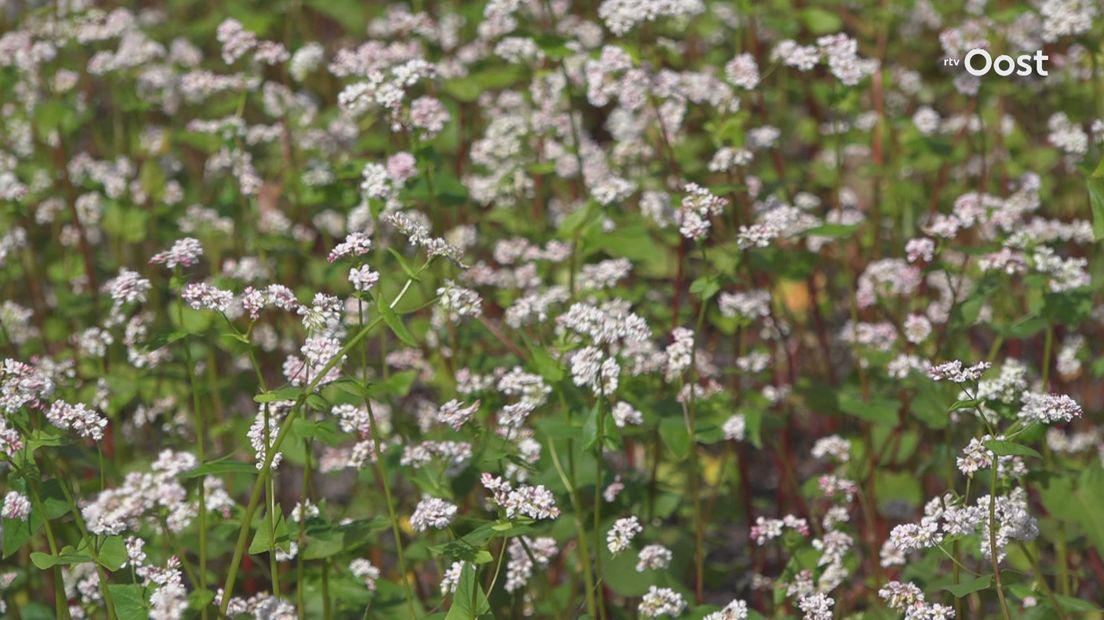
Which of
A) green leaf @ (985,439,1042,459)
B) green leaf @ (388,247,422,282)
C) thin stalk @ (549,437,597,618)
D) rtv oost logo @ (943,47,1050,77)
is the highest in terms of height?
green leaf @ (388,247,422,282)

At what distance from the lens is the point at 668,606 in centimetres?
273

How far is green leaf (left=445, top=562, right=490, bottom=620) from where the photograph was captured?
2557 mm

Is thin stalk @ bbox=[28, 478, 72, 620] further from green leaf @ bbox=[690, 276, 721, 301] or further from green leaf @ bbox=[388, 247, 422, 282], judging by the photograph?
green leaf @ bbox=[690, 276, 721, 301]

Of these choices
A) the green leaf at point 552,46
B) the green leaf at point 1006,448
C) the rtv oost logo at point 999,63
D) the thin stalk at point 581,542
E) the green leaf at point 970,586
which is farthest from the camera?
the rtv oost logo at point 999,63

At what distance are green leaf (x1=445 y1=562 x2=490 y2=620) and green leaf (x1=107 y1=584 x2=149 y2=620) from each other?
1.91ft

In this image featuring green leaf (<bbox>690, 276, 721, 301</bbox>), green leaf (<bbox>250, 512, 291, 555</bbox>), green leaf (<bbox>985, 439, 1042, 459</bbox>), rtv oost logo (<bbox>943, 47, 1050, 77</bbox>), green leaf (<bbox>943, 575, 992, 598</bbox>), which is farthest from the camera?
rtv oost logo (<bbox>943, 47, 1050, 77</bbox>)

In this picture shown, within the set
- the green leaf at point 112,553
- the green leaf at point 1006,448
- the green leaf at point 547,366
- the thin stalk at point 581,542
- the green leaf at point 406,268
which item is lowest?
the thin stalk at point 581,542

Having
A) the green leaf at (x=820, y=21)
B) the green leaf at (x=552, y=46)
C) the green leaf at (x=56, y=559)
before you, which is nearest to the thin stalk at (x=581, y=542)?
the green leaf at (x=56, y=559)

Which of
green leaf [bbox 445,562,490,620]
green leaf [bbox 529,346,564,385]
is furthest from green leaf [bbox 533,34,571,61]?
green leaf [bbox 445,562,490,620]

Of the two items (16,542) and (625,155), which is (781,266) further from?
(16,542)

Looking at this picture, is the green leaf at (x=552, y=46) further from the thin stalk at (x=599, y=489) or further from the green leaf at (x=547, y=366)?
the thin stalk at (x=599, y=489)

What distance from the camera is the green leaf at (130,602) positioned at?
2.63 metres

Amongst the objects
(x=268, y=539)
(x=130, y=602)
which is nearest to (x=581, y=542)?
(x=268, y=539)

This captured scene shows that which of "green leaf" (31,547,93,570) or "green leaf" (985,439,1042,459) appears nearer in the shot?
"green leaf" (985,439,1042,459)
